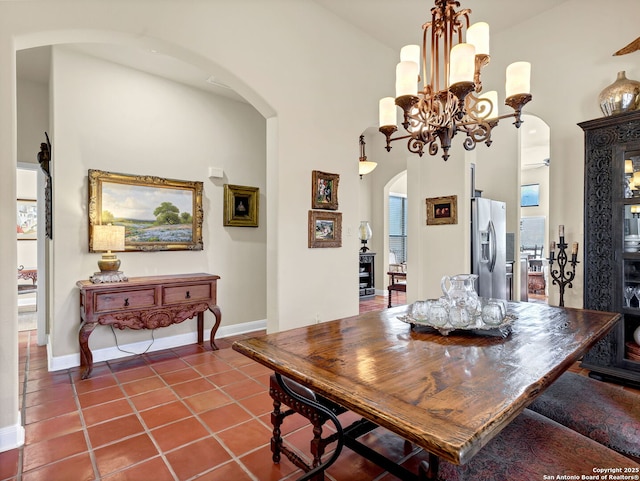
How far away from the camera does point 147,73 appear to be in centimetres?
376

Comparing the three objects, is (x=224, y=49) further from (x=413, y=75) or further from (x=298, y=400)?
(x=298, y=400)

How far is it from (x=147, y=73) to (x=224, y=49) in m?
1.54

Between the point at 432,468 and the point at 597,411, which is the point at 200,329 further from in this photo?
the point at 597,411

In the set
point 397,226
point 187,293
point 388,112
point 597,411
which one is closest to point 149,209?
point 187,293

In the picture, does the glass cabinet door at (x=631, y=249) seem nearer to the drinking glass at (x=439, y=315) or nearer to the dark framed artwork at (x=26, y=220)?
the drinking glass at (x=439, y=315)

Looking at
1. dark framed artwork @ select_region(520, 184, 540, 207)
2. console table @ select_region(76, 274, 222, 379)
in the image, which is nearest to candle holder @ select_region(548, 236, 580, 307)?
console table @ select_region(76, 274, 222, 379)

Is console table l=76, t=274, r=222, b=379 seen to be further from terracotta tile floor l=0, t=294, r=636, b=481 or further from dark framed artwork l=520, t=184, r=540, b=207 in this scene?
dark framed artwork l=520, t=184, r=540, b=207

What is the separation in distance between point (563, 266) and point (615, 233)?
1.90 feet

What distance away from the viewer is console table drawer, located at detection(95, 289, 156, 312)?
3133mm

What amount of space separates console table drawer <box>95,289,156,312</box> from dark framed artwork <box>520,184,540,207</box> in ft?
32.8

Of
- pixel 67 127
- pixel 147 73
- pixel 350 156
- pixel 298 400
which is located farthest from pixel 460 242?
pixel 67 127

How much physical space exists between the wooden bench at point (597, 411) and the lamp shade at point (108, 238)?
338cm

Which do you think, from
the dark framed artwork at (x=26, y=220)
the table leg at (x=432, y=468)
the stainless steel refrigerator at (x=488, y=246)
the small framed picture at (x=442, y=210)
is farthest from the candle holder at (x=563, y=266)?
the dark framed artwork at (x=26, y=220)

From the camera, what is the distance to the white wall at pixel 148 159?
10.7 feet
